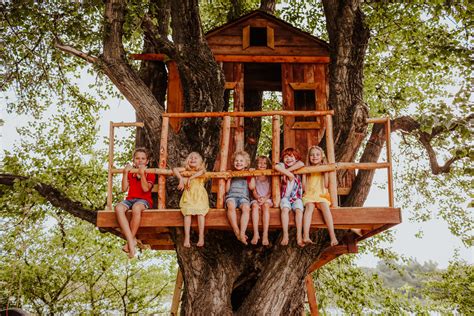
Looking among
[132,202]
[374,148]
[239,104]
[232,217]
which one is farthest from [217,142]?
[374,148]

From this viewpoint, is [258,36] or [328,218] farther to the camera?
[258,36]

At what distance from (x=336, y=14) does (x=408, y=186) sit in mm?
7478

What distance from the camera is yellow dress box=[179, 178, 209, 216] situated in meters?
5.06

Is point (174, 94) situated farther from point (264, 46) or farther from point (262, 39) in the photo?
point (262, 39)

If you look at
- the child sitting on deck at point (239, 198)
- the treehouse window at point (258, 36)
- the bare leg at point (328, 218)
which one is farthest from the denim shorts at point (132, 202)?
the treehouse window at point (258, 36)

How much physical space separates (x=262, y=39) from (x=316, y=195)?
441 cm

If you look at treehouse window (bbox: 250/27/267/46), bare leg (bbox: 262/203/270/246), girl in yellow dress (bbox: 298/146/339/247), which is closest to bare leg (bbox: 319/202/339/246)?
girl in yellow dress (bbox: 298/146/339/247)

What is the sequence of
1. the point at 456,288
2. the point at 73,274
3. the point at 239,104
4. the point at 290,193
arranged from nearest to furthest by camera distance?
the point at 290,193, the point at 239,104, the point at 456,288, the point at 73,274

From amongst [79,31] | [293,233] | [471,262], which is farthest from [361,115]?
[471,262]

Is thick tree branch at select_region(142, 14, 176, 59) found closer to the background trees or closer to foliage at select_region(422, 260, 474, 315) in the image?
the background trees

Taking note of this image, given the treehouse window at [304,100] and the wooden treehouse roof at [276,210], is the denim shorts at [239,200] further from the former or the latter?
the treehouse window at [304,100]

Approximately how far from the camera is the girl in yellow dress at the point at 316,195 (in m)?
4.97

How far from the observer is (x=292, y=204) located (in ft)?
17.1

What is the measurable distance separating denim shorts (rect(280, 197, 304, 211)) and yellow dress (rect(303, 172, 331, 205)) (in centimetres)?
6
